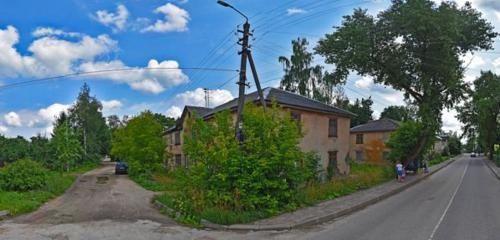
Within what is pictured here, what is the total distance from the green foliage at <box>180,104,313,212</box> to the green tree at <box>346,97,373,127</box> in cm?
6878

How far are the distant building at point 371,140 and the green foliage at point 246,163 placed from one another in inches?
1532

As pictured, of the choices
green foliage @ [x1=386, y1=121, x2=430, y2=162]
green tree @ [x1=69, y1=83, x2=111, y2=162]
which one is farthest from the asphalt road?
green tree @ [x1=69, y1=83, x2=111, y2=162]

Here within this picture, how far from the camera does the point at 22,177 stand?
20.3 metres

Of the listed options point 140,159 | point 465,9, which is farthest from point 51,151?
point 465,9

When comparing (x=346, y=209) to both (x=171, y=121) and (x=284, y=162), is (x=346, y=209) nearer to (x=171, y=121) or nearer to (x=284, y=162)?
(x=284, y=162)

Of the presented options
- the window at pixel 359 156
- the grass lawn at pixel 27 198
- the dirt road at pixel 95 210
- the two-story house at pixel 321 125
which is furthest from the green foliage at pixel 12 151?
the window at pixel 359 156

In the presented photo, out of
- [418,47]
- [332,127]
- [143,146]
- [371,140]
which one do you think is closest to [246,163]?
[332,127]

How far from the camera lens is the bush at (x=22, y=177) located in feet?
65.1

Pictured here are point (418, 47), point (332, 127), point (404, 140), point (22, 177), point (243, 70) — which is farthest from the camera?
point (404, 140)

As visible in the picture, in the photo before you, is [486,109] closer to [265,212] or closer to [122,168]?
[122,168]

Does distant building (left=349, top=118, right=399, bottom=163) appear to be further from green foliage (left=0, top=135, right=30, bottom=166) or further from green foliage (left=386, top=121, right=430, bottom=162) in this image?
green foliage (left=0, top=135, right=30, bottom=166)

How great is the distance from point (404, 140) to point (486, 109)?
113 feet

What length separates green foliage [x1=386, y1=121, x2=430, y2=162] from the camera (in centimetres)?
3008

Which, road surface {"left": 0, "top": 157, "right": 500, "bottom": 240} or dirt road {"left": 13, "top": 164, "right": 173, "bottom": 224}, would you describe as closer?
road surface {"left": 0, "top": 157, "right": 500, "bottom": 240}
